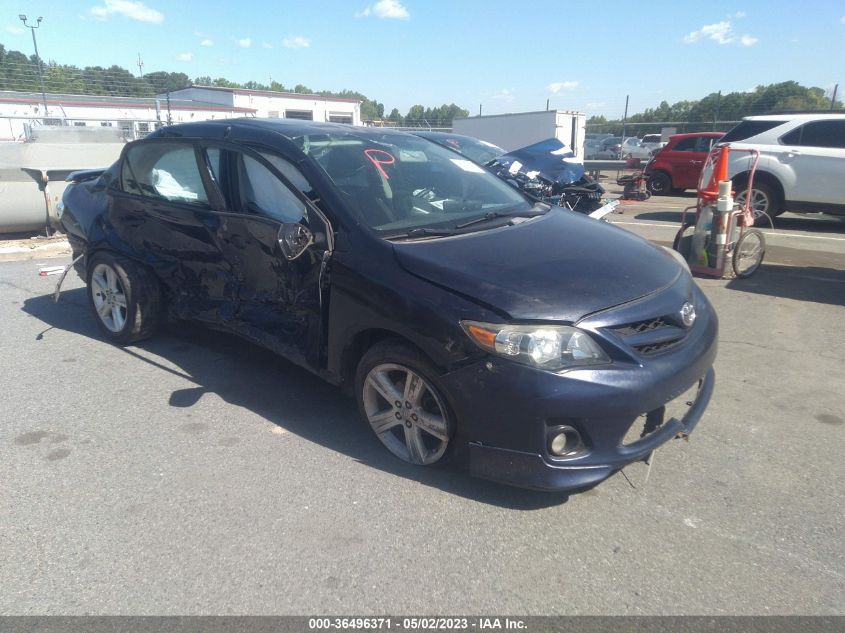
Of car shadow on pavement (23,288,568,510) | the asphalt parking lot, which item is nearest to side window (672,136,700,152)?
the asphalt parking lot

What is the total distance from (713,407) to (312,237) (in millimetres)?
2710

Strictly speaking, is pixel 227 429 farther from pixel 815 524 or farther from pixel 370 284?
pixel 815 524

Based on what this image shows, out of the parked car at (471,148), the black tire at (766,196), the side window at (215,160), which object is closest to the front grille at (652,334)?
the side window at (215,160)

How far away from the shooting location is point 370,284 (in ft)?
10.8

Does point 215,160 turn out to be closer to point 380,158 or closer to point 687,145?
point 380,158

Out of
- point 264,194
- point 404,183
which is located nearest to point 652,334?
point 404,183

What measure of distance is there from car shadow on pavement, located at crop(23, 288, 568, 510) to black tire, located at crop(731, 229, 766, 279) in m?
5.11

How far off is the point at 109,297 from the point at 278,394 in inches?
72.7

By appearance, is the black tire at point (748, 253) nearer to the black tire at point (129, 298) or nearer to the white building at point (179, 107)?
the black tire at point (129, 298)

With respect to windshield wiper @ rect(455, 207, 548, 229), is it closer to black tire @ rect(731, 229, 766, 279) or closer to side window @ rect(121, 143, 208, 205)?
side window @ rect(121, 143, 208, 205)

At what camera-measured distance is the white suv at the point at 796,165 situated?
1038 cm

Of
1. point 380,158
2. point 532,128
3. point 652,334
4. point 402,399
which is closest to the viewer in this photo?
point 652,334

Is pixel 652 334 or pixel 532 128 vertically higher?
pixel 532 128

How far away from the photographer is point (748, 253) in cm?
727
